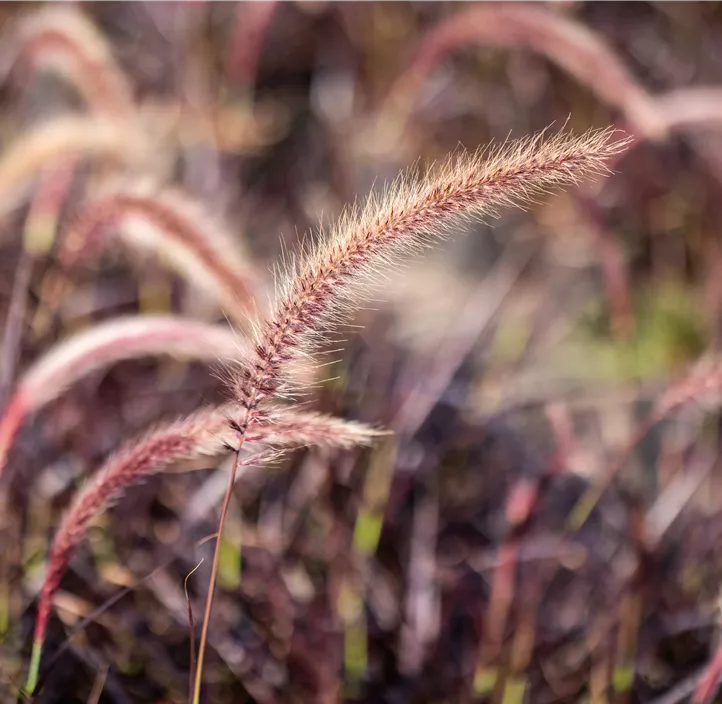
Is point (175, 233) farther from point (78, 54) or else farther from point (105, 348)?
point (78, 54)

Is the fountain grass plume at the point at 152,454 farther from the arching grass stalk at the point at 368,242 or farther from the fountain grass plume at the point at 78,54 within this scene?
the fountain grass plume at the point at 78,54

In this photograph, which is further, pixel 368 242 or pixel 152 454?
pixel 152 454

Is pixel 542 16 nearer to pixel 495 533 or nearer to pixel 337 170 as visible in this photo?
pixel 337 170

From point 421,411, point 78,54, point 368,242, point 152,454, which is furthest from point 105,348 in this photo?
point 78,54

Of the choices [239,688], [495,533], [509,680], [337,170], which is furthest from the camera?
[337,170]

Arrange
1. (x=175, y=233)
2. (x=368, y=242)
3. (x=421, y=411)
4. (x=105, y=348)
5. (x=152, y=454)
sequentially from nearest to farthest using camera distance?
(x=368, y=242) < (x=152, y=454) < (x=105, y=348) < (x=175, y=233) < (x=421, y=411)

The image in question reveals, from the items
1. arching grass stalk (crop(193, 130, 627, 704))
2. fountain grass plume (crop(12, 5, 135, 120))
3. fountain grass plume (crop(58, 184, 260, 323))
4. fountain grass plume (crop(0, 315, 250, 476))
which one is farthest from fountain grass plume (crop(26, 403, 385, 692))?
fountain grass plume (crop(12, 5, 135, 120))

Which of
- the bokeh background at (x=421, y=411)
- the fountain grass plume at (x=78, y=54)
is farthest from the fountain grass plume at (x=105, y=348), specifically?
the fountain grass plume at (x=78, y=54)

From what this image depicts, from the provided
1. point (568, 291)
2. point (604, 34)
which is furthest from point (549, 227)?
point (604, 34)
